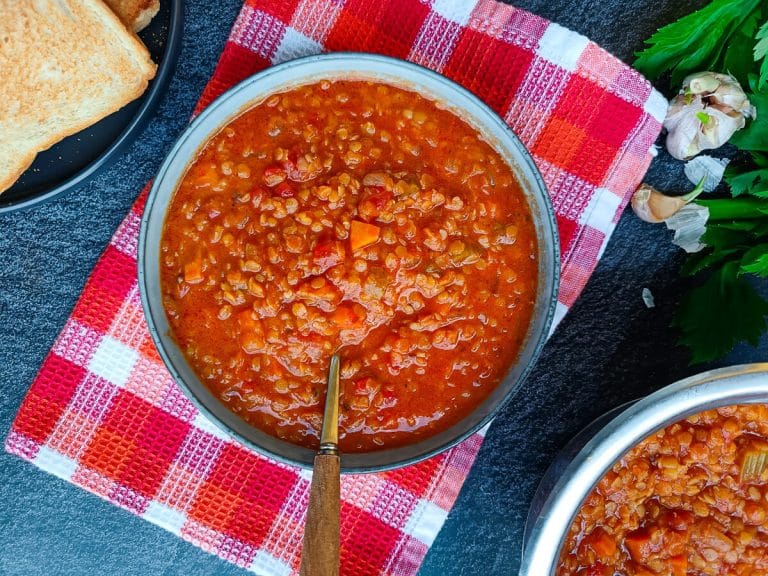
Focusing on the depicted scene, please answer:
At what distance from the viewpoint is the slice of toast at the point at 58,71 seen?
224 cm

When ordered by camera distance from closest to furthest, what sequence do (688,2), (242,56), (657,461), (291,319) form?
(291,319)
(657,461)
(242,56)
(688,2)

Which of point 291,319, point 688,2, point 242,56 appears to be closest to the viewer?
point 291,319

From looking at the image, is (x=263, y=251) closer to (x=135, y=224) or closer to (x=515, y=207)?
(x=135, y=224)

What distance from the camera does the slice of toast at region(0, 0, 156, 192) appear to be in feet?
7.35

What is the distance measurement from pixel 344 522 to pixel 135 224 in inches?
50.4

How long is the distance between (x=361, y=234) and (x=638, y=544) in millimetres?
1341

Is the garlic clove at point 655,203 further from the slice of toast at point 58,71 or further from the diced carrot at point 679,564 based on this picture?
the slice of toast at point 58,71

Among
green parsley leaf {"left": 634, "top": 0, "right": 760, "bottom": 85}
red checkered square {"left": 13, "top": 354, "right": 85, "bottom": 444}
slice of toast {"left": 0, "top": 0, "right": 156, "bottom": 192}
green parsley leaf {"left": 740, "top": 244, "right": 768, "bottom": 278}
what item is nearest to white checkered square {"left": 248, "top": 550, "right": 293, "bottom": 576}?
red checkered square {"left": 13, "top": 354, "right": 85, "bottom": 444}

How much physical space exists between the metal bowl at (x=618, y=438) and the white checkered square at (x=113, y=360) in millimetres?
1459

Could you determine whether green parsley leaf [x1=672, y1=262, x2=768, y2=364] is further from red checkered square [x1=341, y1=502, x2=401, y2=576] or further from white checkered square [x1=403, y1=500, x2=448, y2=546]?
red checkered square [x1=341, y1=502, x2=401, y2=576]

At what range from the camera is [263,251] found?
2.16 m

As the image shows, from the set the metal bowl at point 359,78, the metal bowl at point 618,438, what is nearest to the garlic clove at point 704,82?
the metal bowl at point 359,78

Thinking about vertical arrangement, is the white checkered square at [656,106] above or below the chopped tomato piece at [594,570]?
above

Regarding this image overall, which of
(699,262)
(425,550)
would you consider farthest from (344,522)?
(699,262)
